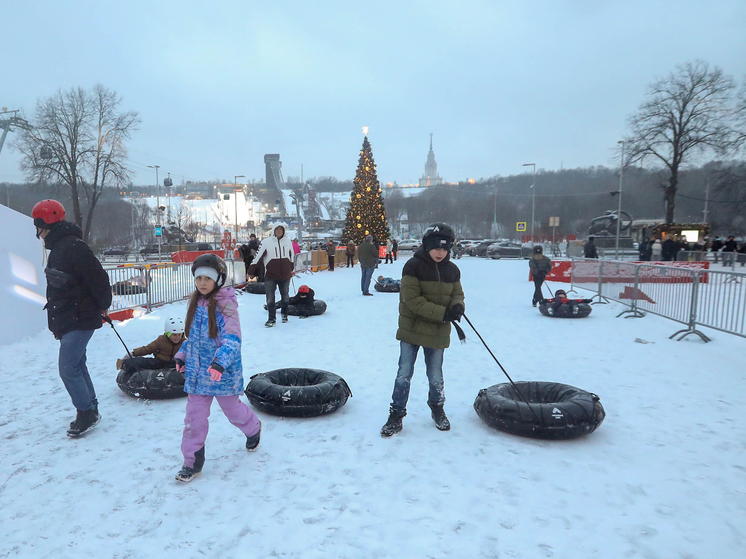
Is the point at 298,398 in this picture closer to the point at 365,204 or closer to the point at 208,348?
the point at 208,348

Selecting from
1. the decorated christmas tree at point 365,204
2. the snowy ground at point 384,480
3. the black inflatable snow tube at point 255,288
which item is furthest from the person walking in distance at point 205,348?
the decorated christmas tree at point 365,204

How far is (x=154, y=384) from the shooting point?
15.9 ft

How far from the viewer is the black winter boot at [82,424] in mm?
4023

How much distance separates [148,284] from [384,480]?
8976mm

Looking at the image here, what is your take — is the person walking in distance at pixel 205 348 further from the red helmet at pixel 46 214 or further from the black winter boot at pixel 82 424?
the red helmet at pixel 46 214

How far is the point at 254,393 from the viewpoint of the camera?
14.9ft

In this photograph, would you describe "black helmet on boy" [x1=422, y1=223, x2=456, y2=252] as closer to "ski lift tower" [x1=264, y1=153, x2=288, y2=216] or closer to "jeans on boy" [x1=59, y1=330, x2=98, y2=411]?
"jeans on boy" [x1=59, y1=330, x2=98, y2=411]

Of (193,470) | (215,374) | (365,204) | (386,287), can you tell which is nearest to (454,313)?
(215,374)

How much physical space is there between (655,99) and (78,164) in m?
46.3

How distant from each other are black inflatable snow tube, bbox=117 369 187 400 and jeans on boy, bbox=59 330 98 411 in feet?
2.51

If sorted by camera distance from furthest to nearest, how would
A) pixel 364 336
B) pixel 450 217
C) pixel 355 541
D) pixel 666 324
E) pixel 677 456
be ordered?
pixel 450 217 < pixel 666 324 < pixel 364 336 < pixel 677 456 < pixel 355 541

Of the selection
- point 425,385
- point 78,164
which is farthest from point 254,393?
point 78,164

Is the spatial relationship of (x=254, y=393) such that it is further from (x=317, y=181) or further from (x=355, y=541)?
(x=317, y=181)

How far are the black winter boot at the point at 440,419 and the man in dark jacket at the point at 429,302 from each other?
367 millimetres
